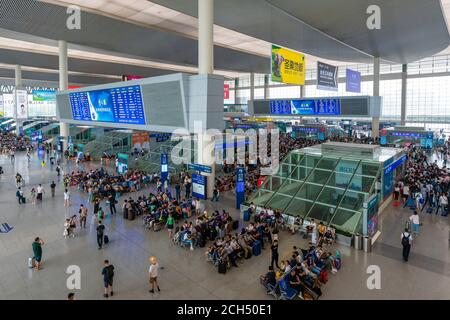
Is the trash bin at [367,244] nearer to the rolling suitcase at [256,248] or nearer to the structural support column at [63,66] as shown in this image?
the rolling suitcase at [256,248]

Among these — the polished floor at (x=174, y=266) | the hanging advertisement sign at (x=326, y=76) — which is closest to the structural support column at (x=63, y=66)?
the polished floor at (x=174, y=266)

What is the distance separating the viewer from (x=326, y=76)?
20.0 metres

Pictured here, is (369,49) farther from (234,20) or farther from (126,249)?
(126,249)

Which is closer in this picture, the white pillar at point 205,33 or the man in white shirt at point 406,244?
the man in white shirt at point 406,244

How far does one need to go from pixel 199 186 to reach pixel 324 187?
6492 mm

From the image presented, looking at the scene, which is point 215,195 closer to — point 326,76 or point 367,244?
point 367,244

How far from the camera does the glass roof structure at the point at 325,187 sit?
1273cm

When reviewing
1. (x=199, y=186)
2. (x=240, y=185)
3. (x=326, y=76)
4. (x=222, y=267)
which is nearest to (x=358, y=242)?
(x=222, y=267)

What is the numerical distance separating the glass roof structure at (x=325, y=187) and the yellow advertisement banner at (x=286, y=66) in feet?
14.0

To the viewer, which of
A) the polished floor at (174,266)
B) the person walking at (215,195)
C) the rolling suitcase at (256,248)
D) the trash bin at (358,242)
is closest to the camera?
the polished floor at (174,266)

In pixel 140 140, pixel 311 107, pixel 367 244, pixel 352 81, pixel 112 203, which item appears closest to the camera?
pixel 367 244

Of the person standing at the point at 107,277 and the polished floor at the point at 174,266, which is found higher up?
the person standing at the point at 107,277

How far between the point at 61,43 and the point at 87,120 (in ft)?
34.8

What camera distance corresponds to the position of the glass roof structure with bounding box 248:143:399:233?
12.7 metres
